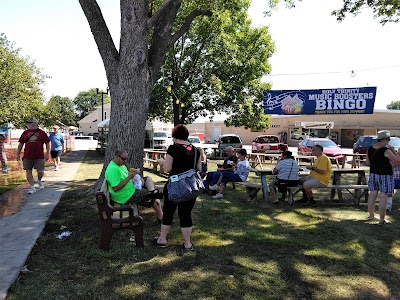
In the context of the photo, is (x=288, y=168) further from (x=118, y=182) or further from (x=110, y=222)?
(x=110, y=222)

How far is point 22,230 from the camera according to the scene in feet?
16.5

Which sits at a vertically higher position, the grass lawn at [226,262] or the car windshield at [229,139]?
the car windshield at [229,139]

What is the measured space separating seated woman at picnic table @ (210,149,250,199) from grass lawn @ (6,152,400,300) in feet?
5.28

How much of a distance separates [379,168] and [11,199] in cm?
715

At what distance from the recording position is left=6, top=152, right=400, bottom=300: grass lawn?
3.31 meters

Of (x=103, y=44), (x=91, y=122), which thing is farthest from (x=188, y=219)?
(x=91, y=122)

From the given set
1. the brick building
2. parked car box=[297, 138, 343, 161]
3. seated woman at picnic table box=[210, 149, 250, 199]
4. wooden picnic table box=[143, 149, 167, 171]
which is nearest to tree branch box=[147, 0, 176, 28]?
seated woman at picnic table box=[210, 149, 250, 199]

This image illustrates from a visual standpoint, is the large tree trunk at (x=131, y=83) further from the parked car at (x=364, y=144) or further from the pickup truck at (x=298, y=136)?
the pickup truck at (x=298, y=136)

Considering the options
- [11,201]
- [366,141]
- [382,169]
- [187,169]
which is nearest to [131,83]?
[187,169]

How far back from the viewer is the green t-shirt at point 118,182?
4.59m

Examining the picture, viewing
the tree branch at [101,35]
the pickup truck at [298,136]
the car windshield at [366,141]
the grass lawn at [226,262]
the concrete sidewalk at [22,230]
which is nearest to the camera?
the grass lawn at [226,262]

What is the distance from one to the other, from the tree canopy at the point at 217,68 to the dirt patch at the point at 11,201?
13.6 meters

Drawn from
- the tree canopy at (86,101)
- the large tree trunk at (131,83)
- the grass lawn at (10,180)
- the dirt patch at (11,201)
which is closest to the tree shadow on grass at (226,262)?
the dirt patch at (11,201)

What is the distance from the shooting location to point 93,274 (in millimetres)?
3604
